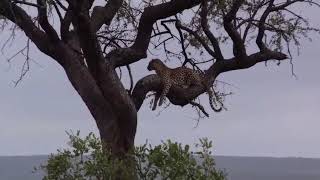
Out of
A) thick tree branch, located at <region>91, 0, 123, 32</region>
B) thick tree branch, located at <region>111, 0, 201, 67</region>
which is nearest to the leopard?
thick tree branch, located at <region>111, 0, 201, 67</region>

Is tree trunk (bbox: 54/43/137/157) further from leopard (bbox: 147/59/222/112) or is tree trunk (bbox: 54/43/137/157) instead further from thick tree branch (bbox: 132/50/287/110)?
leopard (bbox: 147/59/222/112)

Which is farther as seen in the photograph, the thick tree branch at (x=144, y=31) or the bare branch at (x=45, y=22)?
the thick tree branch at (x=144, y=31)

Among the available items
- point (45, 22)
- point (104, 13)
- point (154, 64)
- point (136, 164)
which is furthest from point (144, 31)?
point (136, 164)

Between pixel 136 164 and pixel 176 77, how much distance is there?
10.7 feet

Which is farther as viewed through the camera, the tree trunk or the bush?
the tree trunk

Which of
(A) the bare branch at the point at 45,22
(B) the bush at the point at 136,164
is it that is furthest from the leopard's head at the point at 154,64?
(B) the bush at the point at 136,164

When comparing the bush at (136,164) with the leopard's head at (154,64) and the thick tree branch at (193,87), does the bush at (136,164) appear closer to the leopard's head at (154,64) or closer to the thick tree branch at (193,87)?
the thick tree branch at (193,87)

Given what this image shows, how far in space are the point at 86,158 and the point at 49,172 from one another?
43 cm

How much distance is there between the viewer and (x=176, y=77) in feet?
30.7

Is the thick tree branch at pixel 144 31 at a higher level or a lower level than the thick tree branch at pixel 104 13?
lower

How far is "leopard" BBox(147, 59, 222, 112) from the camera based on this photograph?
891cm

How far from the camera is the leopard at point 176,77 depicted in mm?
8914

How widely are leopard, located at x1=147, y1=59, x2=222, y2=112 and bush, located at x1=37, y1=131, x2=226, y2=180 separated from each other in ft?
8.70

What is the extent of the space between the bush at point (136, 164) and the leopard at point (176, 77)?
265 cm
